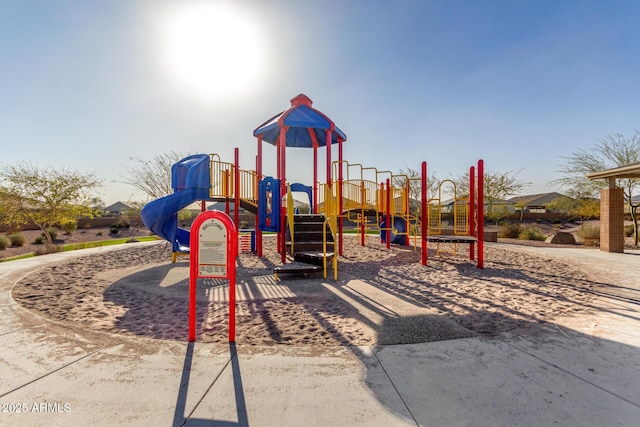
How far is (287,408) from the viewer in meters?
2.28

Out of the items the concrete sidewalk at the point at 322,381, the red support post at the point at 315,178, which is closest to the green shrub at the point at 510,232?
the red support post at the point at 315,178

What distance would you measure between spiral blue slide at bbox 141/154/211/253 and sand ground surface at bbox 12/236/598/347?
127 cm

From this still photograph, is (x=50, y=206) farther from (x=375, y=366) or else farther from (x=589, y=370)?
(x=589, y=370)

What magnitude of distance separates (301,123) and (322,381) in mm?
8429

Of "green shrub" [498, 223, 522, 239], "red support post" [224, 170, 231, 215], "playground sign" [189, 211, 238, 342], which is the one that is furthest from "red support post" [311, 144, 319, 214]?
"green shrub" [498, 223, 522, 239]

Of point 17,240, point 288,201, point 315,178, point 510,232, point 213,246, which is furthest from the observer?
point 510,232

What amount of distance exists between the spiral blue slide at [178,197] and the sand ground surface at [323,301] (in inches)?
50.0

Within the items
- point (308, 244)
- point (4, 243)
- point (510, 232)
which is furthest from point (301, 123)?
point (4, 243)

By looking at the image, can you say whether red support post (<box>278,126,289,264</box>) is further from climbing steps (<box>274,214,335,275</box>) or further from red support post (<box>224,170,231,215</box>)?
red support post (<box>224,170,231,215</box>)

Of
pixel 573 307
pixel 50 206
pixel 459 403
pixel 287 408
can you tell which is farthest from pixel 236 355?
pixel 50 206

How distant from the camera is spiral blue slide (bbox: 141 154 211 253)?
930 centimetres

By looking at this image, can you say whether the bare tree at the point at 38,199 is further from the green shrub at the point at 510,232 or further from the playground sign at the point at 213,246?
the green shrub at the point at 510,232

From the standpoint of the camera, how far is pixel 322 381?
8.73 ft

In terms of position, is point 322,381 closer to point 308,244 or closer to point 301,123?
point 308,244
